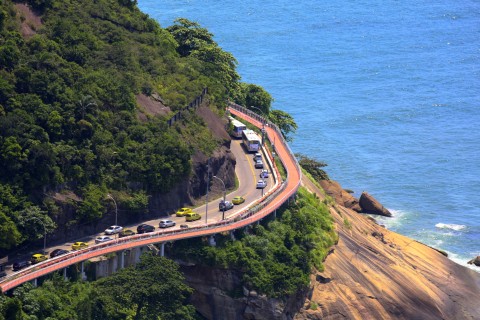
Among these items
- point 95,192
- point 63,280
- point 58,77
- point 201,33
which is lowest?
point 63,280

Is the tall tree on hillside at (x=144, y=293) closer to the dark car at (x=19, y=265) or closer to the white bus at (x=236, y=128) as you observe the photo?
the dark car at (x=19, y=265)

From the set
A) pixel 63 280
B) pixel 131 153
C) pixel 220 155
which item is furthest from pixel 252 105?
pixel 63 280

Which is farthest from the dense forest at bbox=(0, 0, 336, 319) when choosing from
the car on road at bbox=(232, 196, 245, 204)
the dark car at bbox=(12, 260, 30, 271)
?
the car on road at bbox=(232, 196, 245, 204)

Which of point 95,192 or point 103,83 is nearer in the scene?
point 95,192

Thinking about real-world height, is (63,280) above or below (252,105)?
below

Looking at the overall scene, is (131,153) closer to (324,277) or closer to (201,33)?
(324,277)

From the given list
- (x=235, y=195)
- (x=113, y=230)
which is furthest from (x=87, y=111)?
(x=235, y=195)

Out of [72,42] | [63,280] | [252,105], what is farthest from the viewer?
[252,105]

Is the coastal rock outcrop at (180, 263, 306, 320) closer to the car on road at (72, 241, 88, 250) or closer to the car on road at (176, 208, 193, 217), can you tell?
the car on road at (176, 208, 193, 217)
